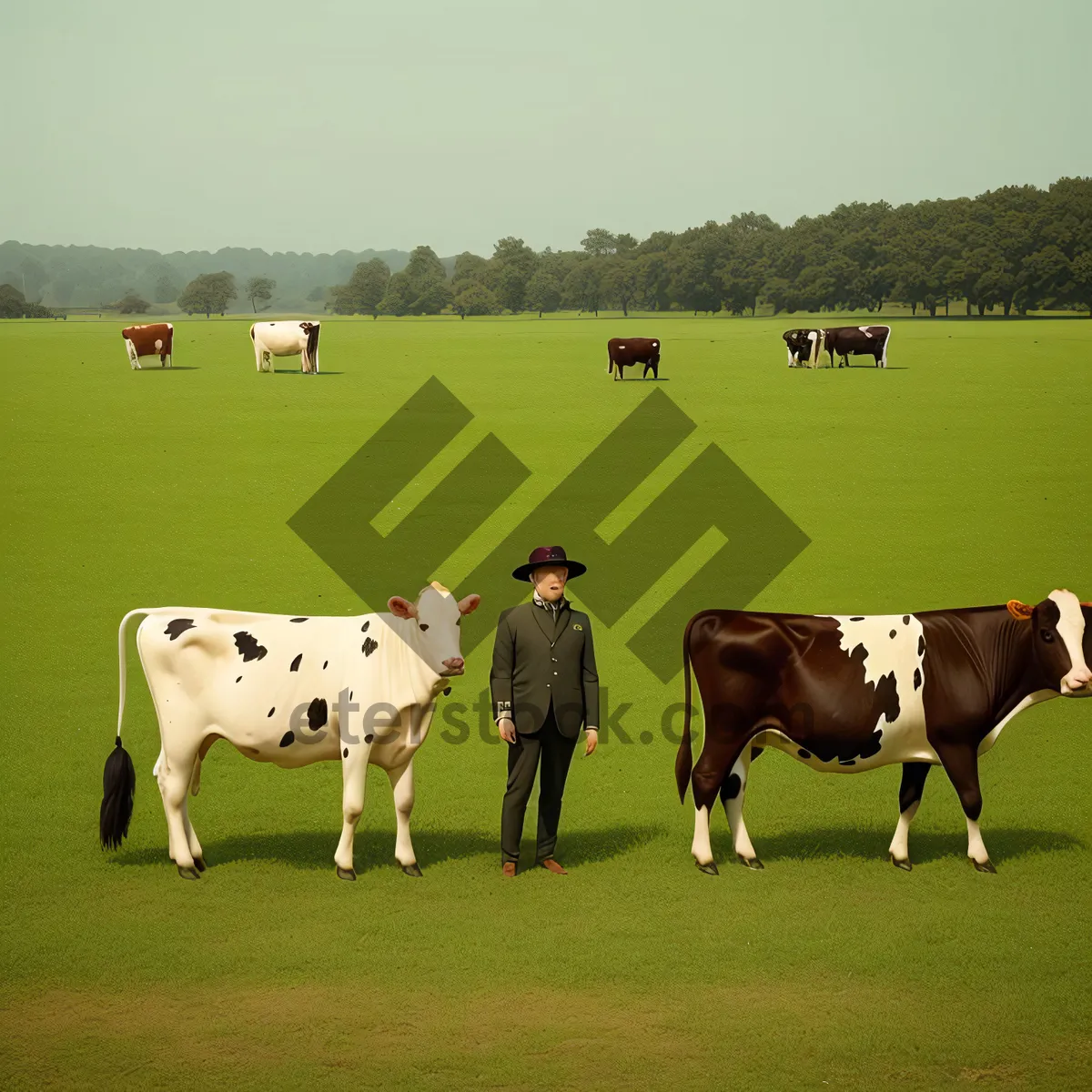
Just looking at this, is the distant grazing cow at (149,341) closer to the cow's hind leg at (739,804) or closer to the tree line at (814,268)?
the cow's hind leg at (739,804)

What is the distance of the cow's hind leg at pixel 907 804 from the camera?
9.87 m

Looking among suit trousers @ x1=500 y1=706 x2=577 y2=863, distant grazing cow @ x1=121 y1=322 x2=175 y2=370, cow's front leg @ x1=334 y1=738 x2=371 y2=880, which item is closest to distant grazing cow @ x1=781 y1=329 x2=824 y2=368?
distant grazing cow @ x1=121 y1=322 x2=175 y2=370

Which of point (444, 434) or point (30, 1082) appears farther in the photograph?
point (444, 434)

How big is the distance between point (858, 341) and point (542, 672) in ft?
136

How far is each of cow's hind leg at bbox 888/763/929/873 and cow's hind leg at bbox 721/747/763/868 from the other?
3.15ft

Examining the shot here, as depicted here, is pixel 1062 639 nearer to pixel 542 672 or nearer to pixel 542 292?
pixel 542 672

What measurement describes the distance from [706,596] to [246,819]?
922 centimetres

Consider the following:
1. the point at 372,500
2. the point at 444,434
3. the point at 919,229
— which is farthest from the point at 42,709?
the point at 919,229

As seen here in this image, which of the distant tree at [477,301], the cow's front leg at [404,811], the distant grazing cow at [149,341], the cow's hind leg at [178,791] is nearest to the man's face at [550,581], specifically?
the cow's front leg at [404,811]

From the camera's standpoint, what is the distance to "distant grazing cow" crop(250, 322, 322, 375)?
45.6 meters

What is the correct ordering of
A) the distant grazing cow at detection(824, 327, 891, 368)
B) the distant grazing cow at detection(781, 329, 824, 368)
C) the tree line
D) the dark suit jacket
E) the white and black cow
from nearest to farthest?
the white and black cow
the dark suit jacket
the distant grazing cow at detection(781, 329, 824, 368)
the distant grazing cow at detection(824, 327, 891, 368)
the tree line

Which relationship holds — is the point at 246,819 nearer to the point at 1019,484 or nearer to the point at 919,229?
the point at 1019,484

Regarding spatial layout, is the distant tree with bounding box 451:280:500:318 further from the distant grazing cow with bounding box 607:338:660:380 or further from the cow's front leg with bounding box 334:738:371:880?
the cow's front leg with bounding box 334:738:371:880

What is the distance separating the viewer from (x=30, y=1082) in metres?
7.08
